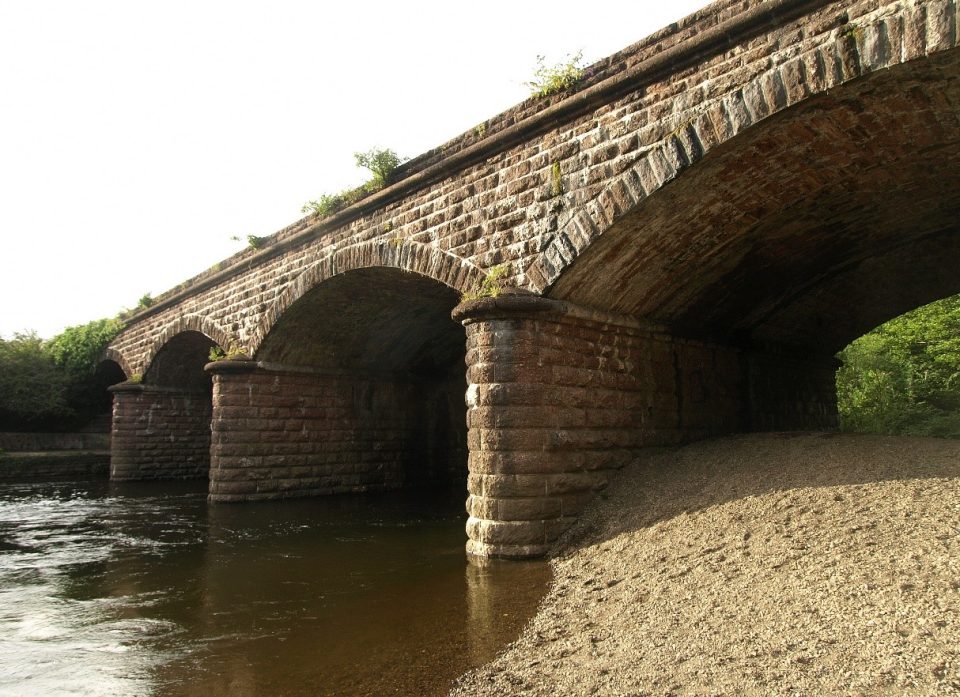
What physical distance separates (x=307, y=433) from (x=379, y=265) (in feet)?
15.9

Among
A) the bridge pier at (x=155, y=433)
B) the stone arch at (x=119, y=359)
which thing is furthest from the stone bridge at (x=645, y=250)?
the stone arch at (x=119, y=359)

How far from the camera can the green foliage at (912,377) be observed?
56.3 feet

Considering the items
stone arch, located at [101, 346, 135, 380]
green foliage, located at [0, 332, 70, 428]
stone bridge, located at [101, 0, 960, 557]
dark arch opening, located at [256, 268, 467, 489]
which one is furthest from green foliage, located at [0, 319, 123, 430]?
stone bridge, located at [101, 0, 960, 557]

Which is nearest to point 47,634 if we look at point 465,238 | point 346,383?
point 465,238

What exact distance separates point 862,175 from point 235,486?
1051 cm

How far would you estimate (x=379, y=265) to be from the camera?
30.4 feet

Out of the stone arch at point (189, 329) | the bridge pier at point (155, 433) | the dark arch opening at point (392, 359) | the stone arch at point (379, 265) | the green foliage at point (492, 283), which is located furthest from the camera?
the bridge pier at point (155, 433)

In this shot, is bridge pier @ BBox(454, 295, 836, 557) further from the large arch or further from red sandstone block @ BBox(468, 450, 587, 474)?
the large arch

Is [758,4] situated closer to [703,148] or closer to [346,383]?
[703,148]

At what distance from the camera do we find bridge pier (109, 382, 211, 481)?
18031 millimetres

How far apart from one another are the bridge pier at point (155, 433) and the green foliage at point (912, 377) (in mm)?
17966

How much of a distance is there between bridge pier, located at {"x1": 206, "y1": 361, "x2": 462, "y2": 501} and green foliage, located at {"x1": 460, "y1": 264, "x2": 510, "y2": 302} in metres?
6.41

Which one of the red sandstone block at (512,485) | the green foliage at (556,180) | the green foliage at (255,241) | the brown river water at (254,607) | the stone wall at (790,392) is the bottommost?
the brown river water at (254,607)

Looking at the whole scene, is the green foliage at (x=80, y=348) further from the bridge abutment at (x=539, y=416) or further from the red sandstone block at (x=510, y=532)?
the red sandstone block at (x=510, y=532)
